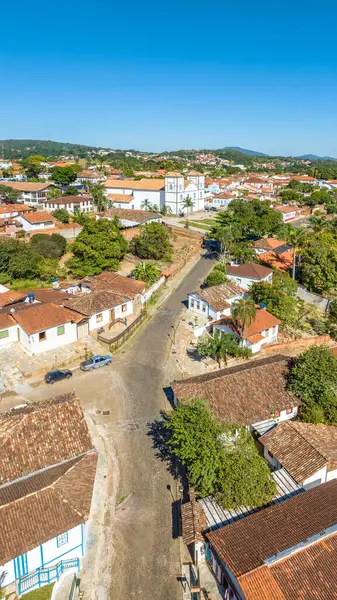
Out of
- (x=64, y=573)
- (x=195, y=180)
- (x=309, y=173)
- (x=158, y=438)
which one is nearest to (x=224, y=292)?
(x=158, y=438)

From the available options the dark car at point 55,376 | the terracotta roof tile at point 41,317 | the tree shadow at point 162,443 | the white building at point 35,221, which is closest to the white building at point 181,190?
the white building at point 35,221

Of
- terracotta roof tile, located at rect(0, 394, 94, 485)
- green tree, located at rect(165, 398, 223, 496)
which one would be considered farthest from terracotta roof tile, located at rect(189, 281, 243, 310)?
terracotta roof tile, located at rect(0, 394, 94, 485)

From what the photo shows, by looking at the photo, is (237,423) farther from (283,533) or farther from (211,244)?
(211,244)

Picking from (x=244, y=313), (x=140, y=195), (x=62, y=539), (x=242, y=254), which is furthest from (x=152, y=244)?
(x=62, y=539)

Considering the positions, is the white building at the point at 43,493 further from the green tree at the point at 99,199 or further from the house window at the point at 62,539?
the green tree at the point at 99,199

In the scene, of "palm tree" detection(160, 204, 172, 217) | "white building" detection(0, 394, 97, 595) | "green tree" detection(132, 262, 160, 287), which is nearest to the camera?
"white building" detection(0, 394, 97, 595)

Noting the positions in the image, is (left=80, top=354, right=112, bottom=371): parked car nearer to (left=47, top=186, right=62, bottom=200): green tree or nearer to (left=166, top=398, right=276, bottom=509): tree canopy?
(left=166, top=398, right=276, bottom=509): tree canopy

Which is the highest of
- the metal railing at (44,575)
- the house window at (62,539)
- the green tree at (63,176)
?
the green tree at (63,176)

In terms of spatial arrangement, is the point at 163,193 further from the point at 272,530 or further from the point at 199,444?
the point at 272,530
